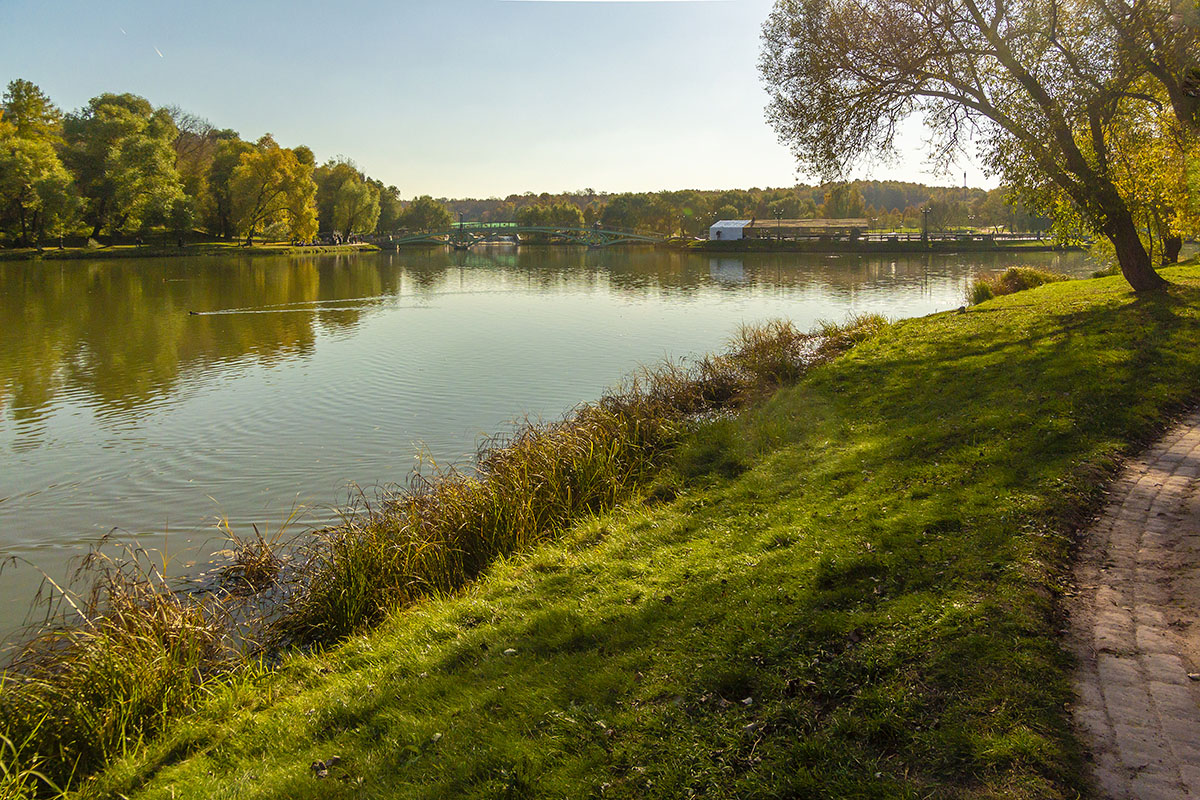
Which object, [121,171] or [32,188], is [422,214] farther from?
[32,188]

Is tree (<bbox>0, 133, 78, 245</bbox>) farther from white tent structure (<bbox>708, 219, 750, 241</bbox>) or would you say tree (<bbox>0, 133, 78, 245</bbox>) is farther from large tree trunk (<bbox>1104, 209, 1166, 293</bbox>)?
white tent structure (<bbox>708, 219, 750, 241</bbox>)

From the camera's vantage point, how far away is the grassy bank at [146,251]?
55.3m

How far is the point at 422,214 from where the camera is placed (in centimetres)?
12962

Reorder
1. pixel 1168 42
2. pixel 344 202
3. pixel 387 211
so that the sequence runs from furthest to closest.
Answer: pixel 387 211 → pixel 344 202 → pixel 1168 42

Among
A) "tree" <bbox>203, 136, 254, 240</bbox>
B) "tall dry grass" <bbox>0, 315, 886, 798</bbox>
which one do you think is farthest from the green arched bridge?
"tall dry grass" <bbox>0, 315, 886, 798</bbox>

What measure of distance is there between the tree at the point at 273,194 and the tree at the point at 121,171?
607 cm

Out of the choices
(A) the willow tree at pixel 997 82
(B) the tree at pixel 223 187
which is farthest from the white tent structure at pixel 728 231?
(A) the willow tree at pixel 997 82

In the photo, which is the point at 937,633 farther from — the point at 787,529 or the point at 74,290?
the point at 74,290

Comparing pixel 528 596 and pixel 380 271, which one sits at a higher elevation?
pixel 380 271

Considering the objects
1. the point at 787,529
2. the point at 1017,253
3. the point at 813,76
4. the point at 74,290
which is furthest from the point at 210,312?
the point at 1017,253

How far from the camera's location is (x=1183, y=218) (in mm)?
20844

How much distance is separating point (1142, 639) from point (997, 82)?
15.9 metres

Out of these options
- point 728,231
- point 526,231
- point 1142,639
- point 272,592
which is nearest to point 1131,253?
point 1142,639

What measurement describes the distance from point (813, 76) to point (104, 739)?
17.8m
